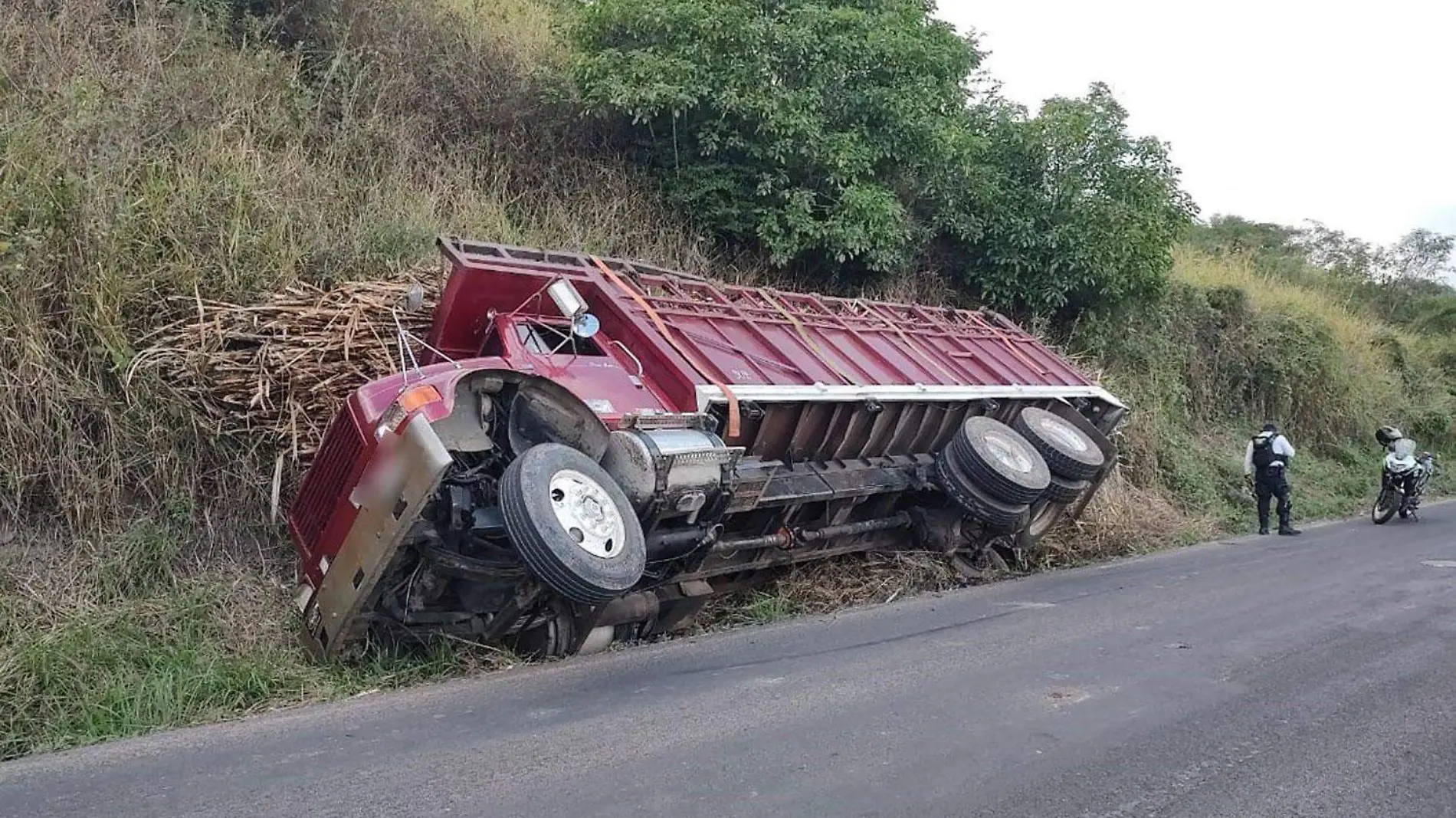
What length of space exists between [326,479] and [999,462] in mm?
4406

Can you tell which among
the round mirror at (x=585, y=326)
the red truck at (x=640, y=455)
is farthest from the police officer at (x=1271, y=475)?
the round mirror at (x=585, y=326)

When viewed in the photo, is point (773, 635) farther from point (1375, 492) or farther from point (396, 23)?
point (1375, 492)

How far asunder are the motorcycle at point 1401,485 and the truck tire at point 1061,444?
684 centimetres

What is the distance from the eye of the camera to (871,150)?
1153cm

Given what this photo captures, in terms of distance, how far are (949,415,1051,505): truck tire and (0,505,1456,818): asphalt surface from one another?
48.3 inches

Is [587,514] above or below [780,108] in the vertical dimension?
below

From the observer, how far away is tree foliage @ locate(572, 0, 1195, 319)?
10.9 meters

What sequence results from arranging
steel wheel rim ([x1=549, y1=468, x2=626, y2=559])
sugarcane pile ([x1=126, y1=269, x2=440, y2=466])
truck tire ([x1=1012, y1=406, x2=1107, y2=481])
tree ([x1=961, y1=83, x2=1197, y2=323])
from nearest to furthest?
1. steel wheel rim ([x1=549, y1=468, x2=626, y2=559])
2. sugarcane pile ([x1=126, y1=269, x2=440, y2=466])
3. truck tire ([x1=1012, y1=406, x2=1107, y2=481])
4. tree ([x1=961, y1=83, x2=1197, y2=323])

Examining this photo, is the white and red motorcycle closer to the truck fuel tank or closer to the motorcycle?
the motorcycle

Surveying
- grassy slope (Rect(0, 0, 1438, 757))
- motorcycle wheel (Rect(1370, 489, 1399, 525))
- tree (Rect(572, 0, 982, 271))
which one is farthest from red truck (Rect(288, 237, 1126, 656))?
motorcycle wheel (Rect(1370, 489, 1399, 525))

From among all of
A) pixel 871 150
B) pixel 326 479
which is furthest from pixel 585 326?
pixel 871 150

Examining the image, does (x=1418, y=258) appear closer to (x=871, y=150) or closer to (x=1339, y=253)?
(x=1339, y=253)

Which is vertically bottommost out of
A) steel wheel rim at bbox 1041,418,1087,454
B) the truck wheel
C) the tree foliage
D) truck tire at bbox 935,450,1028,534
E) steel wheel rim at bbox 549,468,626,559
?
the truck wheel

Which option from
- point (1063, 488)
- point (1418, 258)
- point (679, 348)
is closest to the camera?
point (679, 348)
